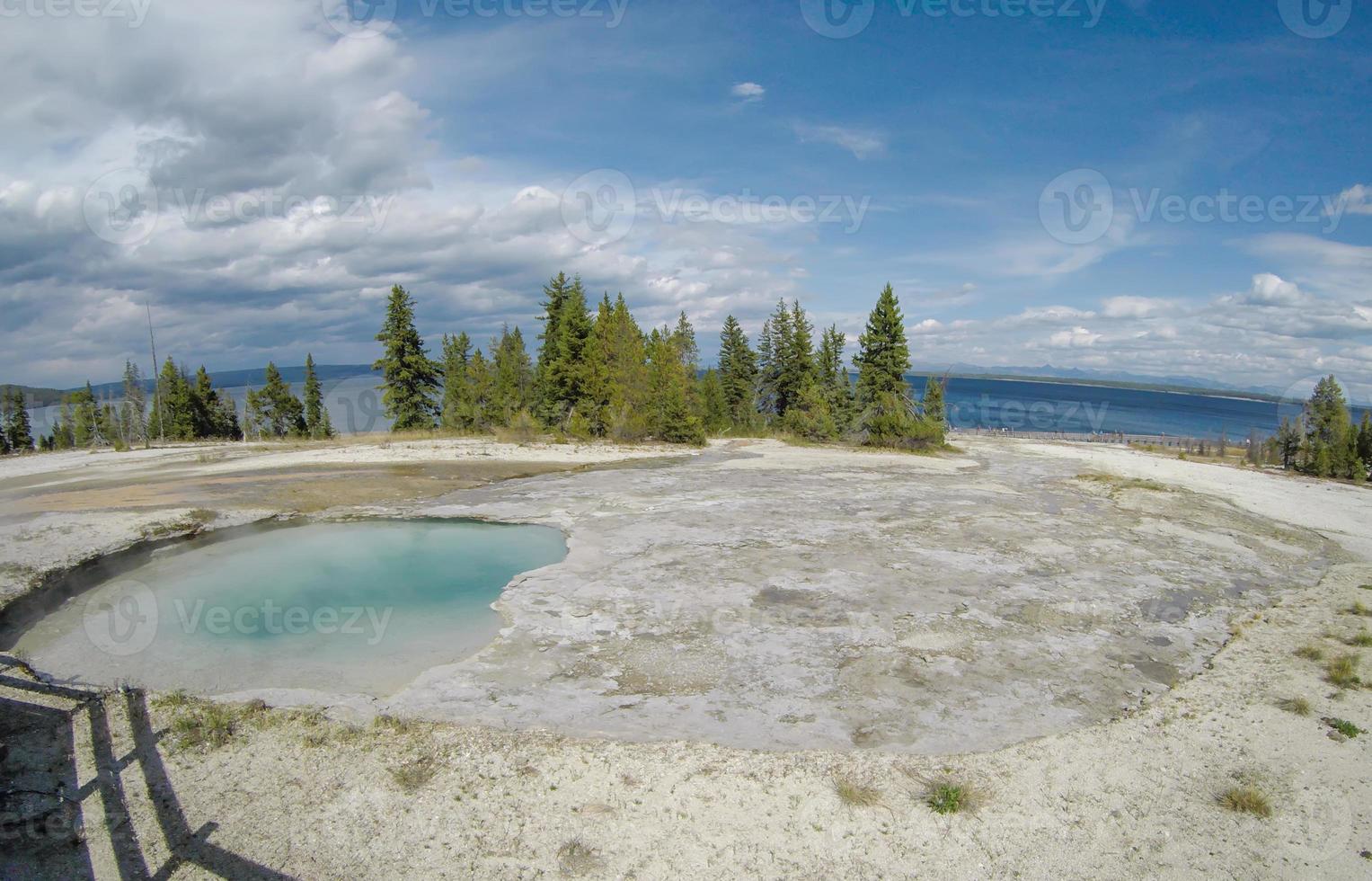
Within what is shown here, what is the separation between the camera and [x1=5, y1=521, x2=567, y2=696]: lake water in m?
8.70

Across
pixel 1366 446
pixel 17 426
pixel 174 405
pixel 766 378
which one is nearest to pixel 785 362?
pixel 766 378

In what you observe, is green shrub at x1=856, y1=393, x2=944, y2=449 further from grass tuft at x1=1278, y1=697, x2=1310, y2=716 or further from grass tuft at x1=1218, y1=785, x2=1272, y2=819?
grass tuft at x1=1218, y1=785, x2=1272, y2=819

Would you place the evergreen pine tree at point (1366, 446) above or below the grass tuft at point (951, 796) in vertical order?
below

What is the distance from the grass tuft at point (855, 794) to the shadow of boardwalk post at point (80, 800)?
4.45 meters

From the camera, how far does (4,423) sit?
6925 centimetres

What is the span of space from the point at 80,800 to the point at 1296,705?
12102 millimetres

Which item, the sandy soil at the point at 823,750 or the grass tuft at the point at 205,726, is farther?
the grass tuft at the point at 205,726

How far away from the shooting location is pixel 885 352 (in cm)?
4228

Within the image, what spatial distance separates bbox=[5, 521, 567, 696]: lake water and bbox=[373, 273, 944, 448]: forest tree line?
24.4 meters

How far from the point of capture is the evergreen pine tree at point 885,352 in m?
41.9

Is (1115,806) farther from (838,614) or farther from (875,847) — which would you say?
(838,614)

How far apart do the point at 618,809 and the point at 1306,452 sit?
5625 cm

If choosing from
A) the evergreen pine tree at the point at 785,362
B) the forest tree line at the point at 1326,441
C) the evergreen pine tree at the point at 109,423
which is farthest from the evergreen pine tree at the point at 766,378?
the evergreen pine tree at the point at 109,423

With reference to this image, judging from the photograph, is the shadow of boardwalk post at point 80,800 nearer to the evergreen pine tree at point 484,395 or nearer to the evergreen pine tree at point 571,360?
the evergreen pine tree at point 571,360
